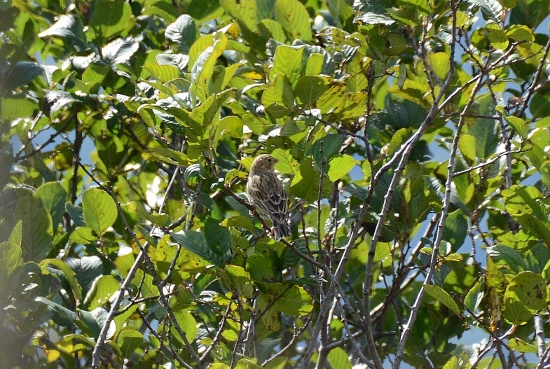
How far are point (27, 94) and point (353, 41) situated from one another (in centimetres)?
231

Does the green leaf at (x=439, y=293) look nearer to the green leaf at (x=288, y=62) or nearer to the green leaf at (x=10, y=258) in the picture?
the green leaf at (x=288, y=62)

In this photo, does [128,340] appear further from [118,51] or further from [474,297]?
[118,51]

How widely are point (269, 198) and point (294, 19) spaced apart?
1055mm

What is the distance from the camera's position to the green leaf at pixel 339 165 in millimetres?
3816

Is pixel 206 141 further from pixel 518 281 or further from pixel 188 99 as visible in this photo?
pixel 518 281

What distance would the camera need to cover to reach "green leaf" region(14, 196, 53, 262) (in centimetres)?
403

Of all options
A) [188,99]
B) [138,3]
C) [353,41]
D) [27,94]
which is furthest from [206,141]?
[138,3]

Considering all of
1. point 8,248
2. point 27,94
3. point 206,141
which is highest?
point 206,141

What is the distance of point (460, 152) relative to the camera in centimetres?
498

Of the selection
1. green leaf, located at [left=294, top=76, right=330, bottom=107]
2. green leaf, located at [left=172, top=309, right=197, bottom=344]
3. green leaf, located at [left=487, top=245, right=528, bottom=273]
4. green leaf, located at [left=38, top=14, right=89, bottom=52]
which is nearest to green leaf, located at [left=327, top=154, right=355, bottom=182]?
green leaf, located at [left=294, top=76, right=330, bottom=107]

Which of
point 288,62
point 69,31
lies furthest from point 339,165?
point 69,31

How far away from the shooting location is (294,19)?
189 inches

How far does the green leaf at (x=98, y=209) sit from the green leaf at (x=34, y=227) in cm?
21

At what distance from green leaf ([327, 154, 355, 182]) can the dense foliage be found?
0.04 ft
